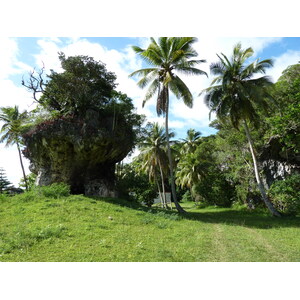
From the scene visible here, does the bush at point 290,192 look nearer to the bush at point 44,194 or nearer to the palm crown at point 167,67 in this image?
the palm crown at point 167,67

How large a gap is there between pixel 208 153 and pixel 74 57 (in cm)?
1951

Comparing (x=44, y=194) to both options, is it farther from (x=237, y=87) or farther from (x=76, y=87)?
(x=237, y=87)

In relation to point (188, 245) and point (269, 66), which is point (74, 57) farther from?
point (188, 245)

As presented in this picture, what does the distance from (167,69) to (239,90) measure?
5756 millimetres

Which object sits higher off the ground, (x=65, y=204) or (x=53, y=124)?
(x=53, y=124)

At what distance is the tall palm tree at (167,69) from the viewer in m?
16.2

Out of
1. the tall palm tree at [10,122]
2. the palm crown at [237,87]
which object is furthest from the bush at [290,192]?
the tall palm tree at [10,122]

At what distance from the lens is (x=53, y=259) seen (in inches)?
211

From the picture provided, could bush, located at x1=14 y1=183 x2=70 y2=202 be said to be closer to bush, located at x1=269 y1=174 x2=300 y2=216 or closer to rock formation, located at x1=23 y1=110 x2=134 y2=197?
rock formation, located at x1=23 y1=110 x2=134 y2=197

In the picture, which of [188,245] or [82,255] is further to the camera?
[188,245]

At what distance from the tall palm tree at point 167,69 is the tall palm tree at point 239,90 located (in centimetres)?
160

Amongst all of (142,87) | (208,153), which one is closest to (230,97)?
(142,87)

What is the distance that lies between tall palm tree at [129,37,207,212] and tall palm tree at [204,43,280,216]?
1596mm

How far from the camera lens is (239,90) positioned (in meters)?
16.2
